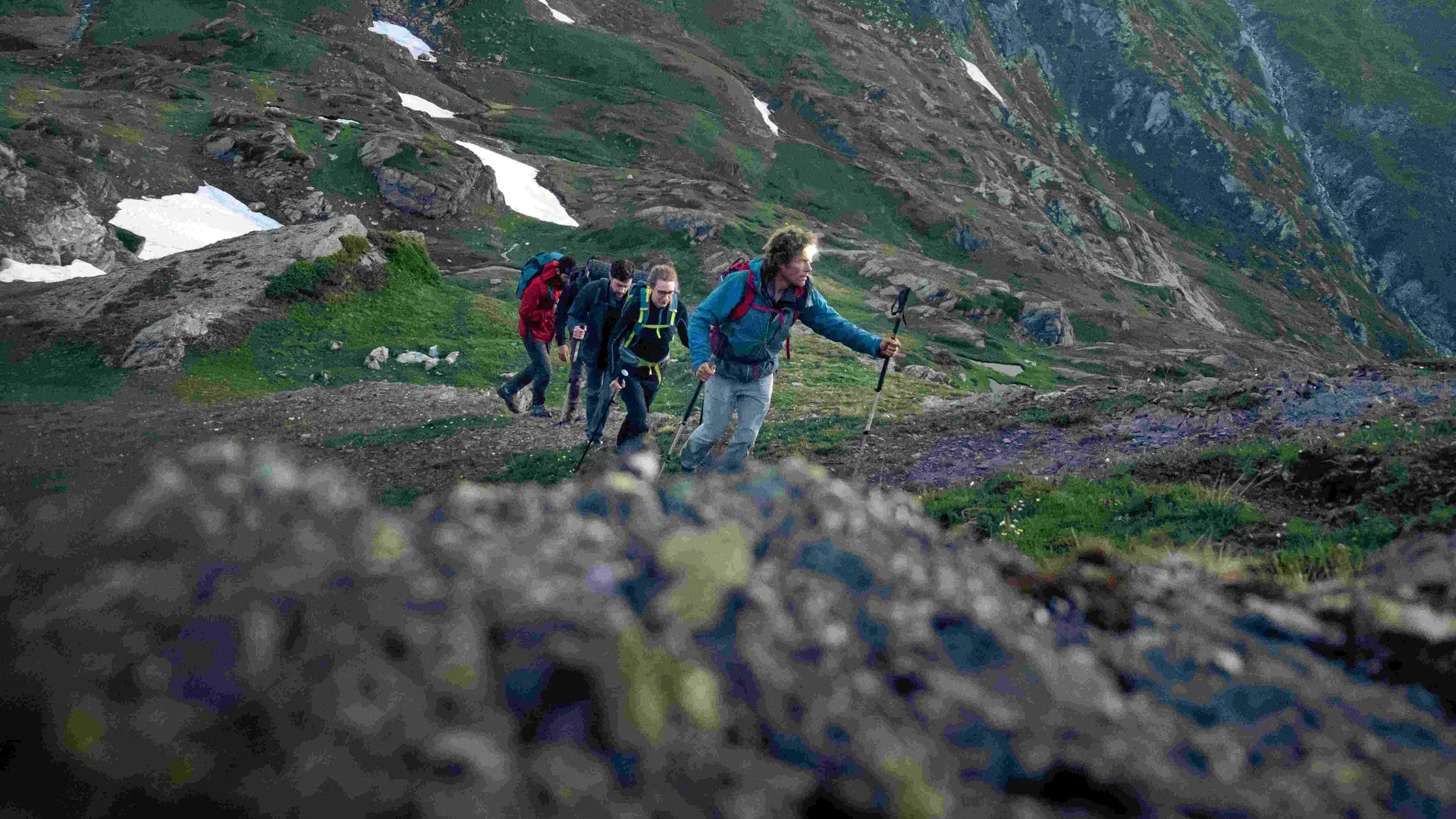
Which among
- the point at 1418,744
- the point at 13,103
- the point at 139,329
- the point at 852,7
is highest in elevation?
the point at 852,7

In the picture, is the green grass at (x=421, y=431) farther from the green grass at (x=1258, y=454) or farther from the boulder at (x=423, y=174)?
the boulder at (x=423, y=174)

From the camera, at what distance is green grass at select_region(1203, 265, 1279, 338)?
103312 mm

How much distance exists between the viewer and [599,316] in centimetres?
1397

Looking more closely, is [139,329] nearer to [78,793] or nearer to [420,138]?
[78,793]

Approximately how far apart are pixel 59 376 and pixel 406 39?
313ft

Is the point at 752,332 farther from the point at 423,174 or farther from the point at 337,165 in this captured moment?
the point at 337,165

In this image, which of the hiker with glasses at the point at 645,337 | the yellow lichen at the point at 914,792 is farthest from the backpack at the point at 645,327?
the yellow lichen at the point at 914,792

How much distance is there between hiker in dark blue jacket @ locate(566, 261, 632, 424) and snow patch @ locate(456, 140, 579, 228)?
53224 mm

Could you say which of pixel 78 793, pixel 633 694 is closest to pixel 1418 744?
pixel 633 694

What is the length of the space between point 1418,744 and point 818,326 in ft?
25.7

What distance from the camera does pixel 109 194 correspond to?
133 feet

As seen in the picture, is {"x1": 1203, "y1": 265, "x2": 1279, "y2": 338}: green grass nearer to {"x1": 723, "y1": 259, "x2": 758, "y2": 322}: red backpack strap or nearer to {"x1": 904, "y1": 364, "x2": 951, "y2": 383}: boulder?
{"x1": 904, "y1": 364, "x2": 951, "y2": 383}: boulder

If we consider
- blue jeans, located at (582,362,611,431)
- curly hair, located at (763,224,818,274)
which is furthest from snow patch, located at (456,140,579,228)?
curly hair, located at (763,224,818,274)

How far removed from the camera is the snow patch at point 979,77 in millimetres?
142575
